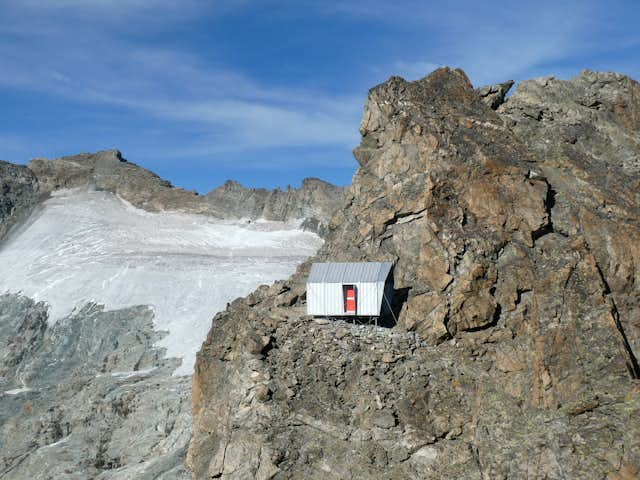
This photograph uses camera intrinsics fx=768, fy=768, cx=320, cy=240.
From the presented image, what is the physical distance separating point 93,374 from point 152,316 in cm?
564

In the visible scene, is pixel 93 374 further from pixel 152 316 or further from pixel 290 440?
pixel 290 440

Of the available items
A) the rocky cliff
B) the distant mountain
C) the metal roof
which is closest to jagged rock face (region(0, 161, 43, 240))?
the distant mountain

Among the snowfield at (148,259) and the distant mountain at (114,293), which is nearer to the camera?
the distant mountain at (114,293)

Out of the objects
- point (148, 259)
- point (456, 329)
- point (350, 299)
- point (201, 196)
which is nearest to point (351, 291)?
point (350, 299)

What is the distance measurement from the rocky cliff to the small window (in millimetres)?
847

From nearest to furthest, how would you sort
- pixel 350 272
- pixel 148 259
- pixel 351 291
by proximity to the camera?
1. pixel 351 291
2. pixel 350 272
3. pixel 148 259

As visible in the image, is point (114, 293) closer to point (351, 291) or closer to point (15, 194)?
point (15, 194)

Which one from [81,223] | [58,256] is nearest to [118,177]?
[81,223]

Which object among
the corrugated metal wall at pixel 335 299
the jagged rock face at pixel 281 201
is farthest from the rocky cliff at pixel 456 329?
the jagged rock face at pixel 281 201

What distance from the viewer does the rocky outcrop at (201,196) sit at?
71.1 m

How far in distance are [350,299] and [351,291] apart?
0.31 meters

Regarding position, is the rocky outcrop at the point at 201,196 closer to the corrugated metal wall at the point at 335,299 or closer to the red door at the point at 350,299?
the corrugated metal wall at the point at 335,299

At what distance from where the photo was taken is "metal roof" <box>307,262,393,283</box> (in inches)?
1102

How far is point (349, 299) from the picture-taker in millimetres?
28328
